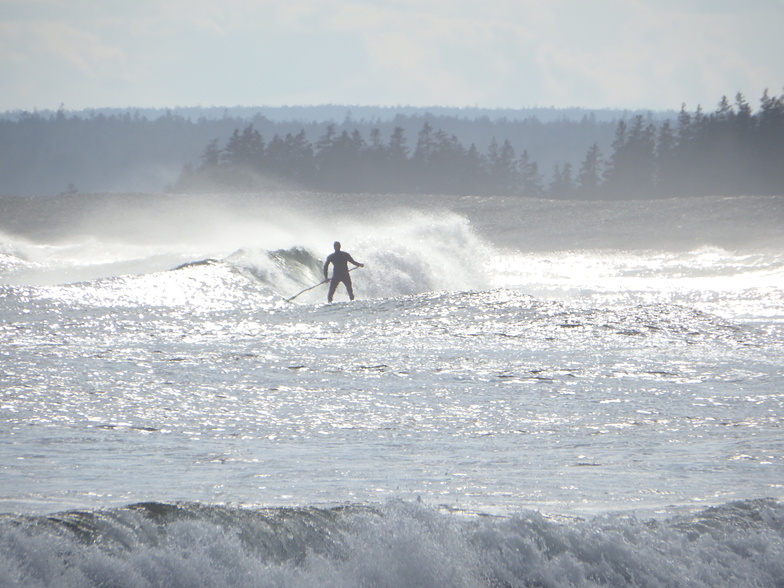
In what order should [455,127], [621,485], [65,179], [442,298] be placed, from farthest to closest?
[455,127]
[65,179]
[442,298]
[621,485]

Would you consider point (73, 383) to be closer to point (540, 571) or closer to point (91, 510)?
point (91, 510)

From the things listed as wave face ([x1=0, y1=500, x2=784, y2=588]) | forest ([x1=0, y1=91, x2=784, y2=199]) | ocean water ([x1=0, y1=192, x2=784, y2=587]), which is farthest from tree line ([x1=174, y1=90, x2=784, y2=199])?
wave face ([x1=0, y1=500, x2=784, y2=588])

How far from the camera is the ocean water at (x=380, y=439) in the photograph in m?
4.35

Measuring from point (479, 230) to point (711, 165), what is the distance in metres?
24.4

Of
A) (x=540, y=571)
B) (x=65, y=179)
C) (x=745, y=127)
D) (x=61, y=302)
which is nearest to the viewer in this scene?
(x=540, y=571)

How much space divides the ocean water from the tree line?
45.5 meters

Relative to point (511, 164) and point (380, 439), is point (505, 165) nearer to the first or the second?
point (511, 164)

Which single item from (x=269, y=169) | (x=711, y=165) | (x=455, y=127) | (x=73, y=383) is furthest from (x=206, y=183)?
(x=455, y=127)

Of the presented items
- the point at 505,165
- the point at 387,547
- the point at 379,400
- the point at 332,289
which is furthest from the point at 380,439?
the point at 505,165

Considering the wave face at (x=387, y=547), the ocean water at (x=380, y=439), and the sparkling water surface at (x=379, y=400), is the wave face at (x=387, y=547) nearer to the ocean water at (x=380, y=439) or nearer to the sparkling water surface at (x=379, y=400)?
the ocean water at (x=380, y=439)

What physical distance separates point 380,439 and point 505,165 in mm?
74726

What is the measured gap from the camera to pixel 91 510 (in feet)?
14.8

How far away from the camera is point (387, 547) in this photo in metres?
4.37

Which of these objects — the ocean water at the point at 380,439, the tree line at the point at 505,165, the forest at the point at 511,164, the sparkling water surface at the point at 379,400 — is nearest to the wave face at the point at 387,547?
the ocean water at the point at 380,439
